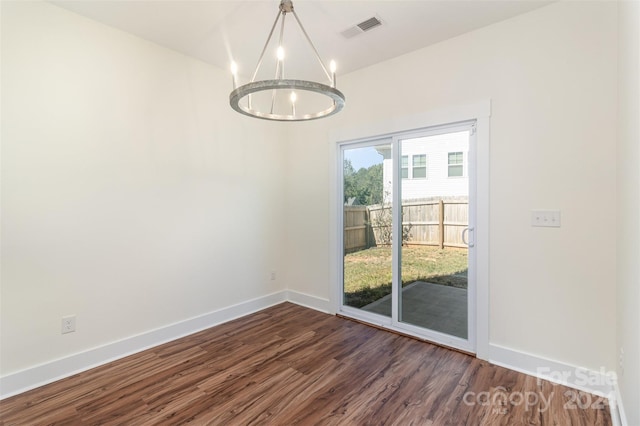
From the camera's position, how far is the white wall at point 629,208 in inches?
54.9

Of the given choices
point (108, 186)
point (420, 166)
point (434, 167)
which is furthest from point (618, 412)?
point (108, 186)

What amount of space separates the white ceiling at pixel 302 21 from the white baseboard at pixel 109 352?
2.83 m

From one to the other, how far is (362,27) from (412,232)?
204cm

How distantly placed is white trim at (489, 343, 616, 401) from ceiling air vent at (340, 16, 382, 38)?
2.98 m

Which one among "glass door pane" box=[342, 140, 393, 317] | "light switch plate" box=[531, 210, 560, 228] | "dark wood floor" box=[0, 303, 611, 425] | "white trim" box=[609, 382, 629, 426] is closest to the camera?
"white trim" box=[609, 382, 629, 426]

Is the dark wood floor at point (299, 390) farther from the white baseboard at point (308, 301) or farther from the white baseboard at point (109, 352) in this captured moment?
the white baseboard at point (308, 301)

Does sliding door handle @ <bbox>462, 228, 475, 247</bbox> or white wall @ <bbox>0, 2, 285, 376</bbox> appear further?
sliding door handle @ <bbox>462, 228, 475, 247</bbox>

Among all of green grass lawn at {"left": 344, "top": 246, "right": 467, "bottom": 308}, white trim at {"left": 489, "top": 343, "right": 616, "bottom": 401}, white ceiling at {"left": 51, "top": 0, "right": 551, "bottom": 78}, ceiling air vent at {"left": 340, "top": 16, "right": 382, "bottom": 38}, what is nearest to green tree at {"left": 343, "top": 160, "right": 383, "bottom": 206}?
green grass lawn at {"left": 344, "top": 246, "right": 467, "bottom": 308}

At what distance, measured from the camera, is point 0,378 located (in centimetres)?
208

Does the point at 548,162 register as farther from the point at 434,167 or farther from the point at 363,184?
the point at 363,184

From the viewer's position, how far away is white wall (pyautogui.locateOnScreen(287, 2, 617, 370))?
82.6 inches

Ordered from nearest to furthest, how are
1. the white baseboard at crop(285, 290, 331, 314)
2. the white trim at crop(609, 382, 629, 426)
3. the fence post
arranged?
the white trim at crop(609, 382, 629, 426) → the fence post → the white baseboard at crop(285, 290, 331, 314)

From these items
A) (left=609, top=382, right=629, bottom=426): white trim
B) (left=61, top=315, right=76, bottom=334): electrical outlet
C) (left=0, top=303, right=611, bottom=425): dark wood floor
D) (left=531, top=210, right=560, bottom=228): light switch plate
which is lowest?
(left=0, top=303, right=611, bottom=425): dark wood floor

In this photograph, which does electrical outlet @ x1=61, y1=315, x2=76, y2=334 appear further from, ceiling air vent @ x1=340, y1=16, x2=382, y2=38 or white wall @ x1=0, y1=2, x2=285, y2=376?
ceiling air vent @ x1=340, y1=16, x2=382, y2=38
